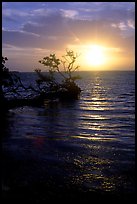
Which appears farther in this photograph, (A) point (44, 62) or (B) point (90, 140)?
(A) point (44, 62)

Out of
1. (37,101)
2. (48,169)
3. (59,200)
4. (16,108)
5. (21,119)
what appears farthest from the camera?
(37,101)

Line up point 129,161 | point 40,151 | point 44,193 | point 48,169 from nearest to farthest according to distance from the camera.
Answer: point 44,193
point 48,169
point 129,161
point 40,151

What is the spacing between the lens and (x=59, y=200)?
31.9 feet

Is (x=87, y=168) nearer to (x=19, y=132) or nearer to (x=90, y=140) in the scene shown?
(x=90, y=140)

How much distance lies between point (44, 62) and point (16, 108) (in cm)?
1772

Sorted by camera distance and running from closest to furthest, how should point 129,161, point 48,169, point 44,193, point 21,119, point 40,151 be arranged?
point 44,193 < point 48,169 < point 129,161 < point 40,151 < point 21,119

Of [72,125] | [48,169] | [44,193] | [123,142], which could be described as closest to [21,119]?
[72,125]

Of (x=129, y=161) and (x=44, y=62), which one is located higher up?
(x=44, y=62)

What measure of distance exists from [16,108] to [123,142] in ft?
81.2

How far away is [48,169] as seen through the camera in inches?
541

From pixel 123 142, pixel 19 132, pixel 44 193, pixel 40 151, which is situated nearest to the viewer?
pixel 44 193

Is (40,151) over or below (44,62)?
below

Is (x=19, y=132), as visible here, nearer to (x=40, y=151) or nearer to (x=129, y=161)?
(x=40, y=151)

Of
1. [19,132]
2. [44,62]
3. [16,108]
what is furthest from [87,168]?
[44,62]
